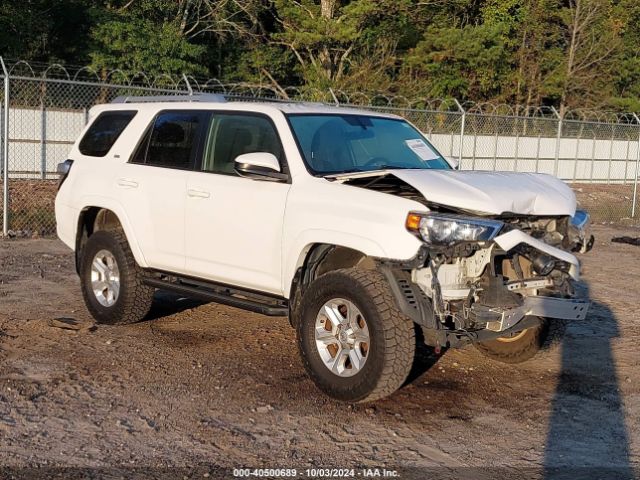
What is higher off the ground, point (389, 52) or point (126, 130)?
point (389, 52)

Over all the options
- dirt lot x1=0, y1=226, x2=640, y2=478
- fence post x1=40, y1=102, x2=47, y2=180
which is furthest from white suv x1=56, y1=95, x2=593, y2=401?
fence post x1=40, y1=102, x2=47, y2=180

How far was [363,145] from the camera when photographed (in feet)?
23.2

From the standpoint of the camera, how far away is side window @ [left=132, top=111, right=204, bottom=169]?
7.38 meters

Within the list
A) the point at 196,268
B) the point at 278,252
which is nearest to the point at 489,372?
the point at 278,252

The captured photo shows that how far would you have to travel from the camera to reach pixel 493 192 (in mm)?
5855

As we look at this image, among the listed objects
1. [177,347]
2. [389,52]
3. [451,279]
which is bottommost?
[177,347]

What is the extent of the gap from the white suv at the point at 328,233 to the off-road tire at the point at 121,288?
13 millimetres

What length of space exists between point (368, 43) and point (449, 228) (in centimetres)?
3227

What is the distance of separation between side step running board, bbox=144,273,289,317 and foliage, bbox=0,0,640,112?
24.5 metres

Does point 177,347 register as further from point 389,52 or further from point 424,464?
point 389,52

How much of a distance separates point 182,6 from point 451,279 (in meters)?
30.1

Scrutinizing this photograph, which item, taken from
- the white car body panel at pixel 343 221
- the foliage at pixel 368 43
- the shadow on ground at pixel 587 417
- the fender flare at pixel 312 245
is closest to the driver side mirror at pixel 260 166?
the white car body panel at pixel 343 221

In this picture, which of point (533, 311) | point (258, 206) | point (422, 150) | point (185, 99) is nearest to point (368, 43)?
point (185, 99)

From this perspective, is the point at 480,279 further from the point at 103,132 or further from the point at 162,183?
the point at 103,132
